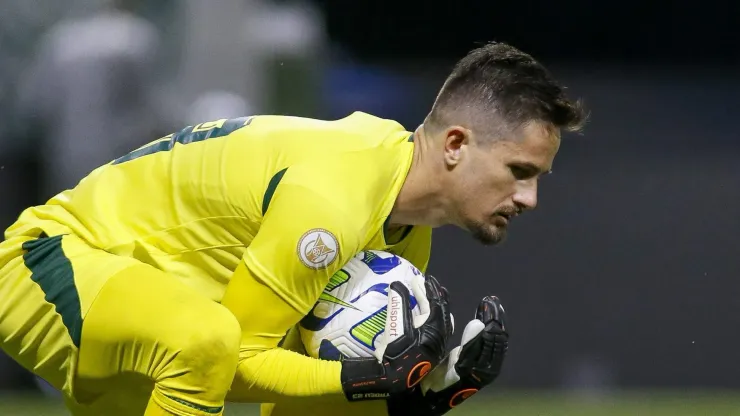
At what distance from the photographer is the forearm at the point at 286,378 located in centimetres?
318

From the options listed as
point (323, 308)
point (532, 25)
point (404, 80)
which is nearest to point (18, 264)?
point (323, 308)

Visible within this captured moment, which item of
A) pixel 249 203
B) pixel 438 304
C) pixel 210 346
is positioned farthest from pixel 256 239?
pixel 438 304

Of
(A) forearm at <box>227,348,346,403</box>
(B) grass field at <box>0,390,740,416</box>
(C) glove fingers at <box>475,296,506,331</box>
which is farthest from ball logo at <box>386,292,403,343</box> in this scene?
(B) grass field at <box>0,390,740,416</box>

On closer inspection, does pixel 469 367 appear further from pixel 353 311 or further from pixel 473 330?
pixel 353 311

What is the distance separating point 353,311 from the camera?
11.0 feet

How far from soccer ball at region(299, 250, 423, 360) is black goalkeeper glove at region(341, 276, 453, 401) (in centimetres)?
6

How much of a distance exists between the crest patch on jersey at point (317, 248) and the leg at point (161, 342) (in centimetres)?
25

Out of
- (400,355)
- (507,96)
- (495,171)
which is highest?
(507,96)

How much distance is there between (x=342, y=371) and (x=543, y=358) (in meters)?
3.52

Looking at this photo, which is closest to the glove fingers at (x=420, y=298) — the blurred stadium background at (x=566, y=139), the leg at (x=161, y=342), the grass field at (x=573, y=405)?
the leg at (x=161, y=342)

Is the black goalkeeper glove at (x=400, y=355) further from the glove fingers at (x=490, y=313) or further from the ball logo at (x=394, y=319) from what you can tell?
the glove fingers at (x=490, y=313)

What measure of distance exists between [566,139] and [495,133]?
3340mm

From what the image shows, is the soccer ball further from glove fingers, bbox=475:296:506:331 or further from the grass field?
the grass field

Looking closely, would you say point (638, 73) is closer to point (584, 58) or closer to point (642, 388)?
point (584, 58)
